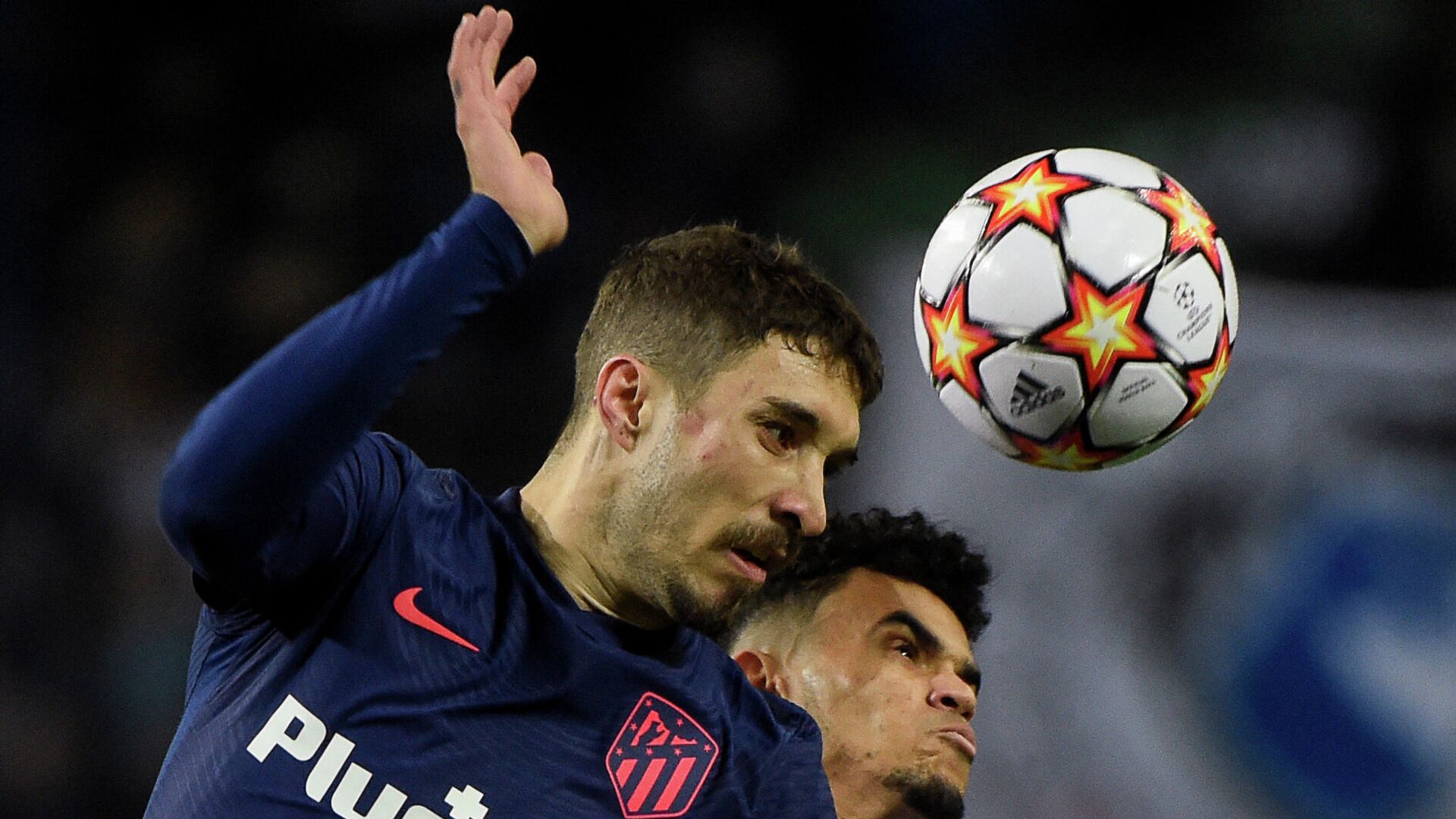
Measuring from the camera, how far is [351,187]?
6.13 m

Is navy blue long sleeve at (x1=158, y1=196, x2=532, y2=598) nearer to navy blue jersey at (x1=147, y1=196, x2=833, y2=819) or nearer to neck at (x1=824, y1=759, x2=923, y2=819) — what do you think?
navy blue jersey at (x1=147, y1=196, x2=833, y2=819)

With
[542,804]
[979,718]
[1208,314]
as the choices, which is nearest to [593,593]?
[542,804]

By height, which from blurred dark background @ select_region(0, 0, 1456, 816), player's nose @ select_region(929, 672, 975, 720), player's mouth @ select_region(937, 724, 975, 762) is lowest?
player's mouth @ select_region(937, 724, 975, 762)

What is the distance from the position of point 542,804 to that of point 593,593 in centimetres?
35

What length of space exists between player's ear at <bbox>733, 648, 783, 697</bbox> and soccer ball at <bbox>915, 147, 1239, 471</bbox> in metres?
1.08

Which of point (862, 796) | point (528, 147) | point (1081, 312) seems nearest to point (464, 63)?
point (1081, 312)

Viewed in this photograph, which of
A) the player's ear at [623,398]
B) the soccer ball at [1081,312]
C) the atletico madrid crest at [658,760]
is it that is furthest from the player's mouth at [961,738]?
the player's ear at [623,398]

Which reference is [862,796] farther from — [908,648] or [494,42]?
[494,42]

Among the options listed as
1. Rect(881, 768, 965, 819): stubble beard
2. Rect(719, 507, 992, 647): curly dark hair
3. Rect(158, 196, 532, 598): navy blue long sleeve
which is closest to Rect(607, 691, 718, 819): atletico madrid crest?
Rect(158, 196, 532, 598): navy blue long sleeve

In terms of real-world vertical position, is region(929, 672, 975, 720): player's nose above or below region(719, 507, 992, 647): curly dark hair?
below

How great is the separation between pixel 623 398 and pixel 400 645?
54 centimetres

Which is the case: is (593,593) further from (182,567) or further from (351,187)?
(351,187)

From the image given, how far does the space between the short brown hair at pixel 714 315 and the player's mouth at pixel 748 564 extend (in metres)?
0.25

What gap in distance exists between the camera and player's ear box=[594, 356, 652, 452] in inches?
95.7
